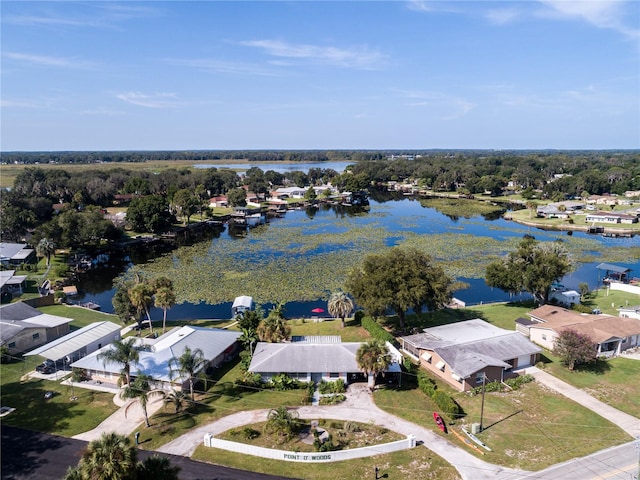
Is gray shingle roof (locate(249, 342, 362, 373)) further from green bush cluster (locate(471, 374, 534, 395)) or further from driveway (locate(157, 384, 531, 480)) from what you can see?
green bush cluster (locate(471, 374, 534, 395))

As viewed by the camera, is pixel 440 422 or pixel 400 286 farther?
pixel 400 286

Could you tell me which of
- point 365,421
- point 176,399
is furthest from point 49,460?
point 365,421

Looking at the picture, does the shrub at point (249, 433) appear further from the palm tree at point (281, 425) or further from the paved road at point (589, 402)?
the paved road at point (589, 402)

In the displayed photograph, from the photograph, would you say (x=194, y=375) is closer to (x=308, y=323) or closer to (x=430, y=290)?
(x=308, y=323)

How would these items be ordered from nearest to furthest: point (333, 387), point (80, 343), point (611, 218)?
point (333, 387) → point (80, 343) → point (611, 218)

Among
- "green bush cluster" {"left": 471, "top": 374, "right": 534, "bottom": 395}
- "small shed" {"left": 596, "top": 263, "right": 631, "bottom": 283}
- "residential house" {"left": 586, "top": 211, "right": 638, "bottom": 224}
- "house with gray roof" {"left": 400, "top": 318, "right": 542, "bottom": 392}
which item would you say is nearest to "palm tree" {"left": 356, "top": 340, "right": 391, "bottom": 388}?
"house with gray roof" {"left": 400, "top": 318, "right": 542, "bottom": 392}

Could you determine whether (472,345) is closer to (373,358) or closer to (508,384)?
(508,384)

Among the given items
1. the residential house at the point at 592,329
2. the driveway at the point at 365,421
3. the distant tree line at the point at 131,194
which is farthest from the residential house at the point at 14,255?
the residential house at the point at 592,329

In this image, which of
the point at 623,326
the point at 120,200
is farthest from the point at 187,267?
the point at 120,200
